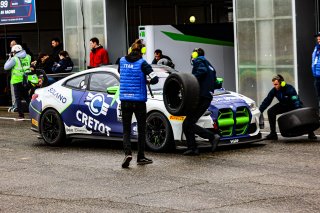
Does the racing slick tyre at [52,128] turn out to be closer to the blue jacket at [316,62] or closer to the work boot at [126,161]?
the work boot at [126,161]

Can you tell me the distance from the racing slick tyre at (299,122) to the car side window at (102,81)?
2.99 metres

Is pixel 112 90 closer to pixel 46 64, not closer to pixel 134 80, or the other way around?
pixel 134 80

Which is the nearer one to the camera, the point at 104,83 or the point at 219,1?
the point at 104,83

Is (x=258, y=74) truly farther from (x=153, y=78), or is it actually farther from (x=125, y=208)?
(x=125, y=208)

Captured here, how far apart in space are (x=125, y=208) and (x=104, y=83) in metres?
5.85

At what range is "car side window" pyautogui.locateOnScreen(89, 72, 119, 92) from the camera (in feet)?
49.2

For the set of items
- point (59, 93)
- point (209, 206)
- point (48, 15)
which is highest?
point (48, 15)

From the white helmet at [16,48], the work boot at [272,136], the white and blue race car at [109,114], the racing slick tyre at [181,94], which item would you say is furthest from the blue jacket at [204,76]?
the white helmet at [16,48]

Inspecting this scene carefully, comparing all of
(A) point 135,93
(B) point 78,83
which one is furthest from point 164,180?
(B) point 78,83

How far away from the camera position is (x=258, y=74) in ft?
68.6

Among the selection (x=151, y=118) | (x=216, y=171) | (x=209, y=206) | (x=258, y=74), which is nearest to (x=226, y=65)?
(x=258, y=74)

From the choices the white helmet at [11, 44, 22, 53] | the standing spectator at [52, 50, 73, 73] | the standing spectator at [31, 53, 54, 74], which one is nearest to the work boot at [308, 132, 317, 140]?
the white helmet at [11, 44, 22, 53]

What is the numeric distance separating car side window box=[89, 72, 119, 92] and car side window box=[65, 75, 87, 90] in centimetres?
19

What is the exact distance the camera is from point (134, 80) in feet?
42.5
